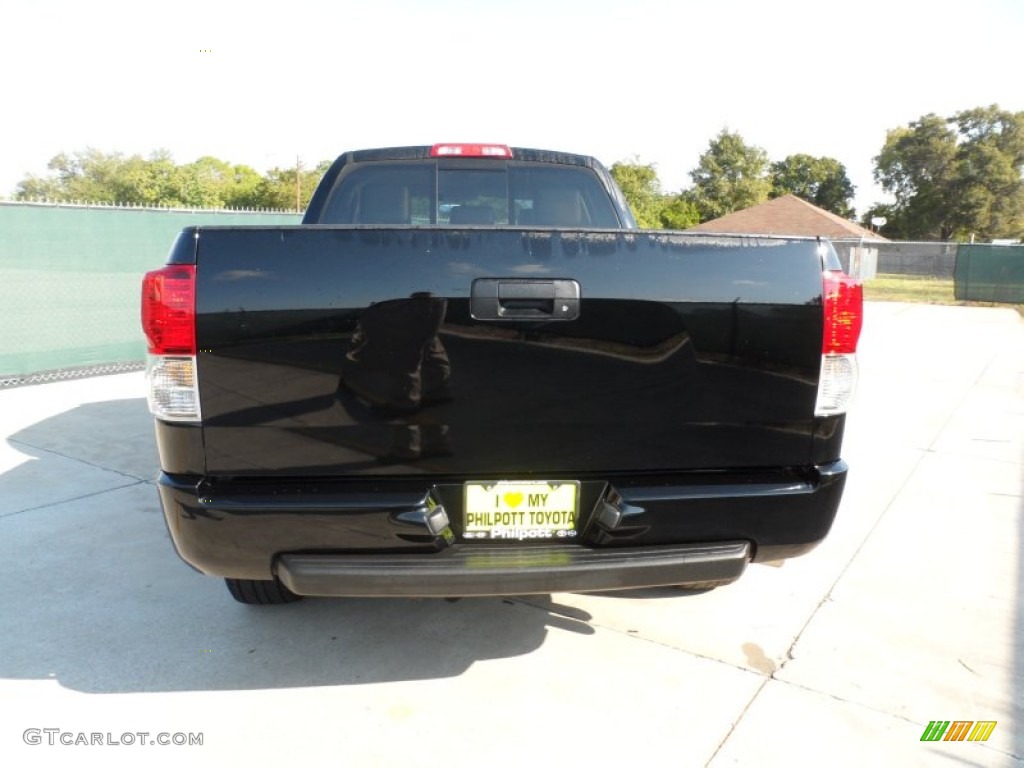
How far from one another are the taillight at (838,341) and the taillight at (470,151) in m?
1.90

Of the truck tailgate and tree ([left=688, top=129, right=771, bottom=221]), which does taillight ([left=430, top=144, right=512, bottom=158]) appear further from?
tree ([left=688, top=129, right=771, bottom=221])

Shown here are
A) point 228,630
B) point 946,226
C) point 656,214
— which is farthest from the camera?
point 946,226

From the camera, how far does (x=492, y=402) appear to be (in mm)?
2225

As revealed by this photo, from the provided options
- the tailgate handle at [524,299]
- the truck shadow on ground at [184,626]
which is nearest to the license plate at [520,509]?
the tailgate handle at [524,299]

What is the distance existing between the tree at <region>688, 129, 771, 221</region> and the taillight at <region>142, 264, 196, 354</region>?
63.7m

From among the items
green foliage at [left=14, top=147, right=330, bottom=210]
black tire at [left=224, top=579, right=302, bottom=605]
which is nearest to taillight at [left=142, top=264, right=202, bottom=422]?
black tire at [left=224, top=579, right=302, bottom=605]

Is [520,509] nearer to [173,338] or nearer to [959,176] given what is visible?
[173,338]

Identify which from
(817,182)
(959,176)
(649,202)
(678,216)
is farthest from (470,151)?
(817,182)

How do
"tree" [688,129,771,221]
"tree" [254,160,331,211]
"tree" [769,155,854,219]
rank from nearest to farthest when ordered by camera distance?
"tree" [254,160,331,211] < "tree" [688,129,771,221] < "tree" [769,155,854,219]

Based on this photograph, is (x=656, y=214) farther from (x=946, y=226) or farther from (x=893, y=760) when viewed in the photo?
(x=893, y=760)

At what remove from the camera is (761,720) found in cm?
248

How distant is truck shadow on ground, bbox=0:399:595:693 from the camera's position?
8.94 feet

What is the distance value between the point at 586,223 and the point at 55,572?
10.5 feet

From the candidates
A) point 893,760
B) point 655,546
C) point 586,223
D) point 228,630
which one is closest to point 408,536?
point 655,546
